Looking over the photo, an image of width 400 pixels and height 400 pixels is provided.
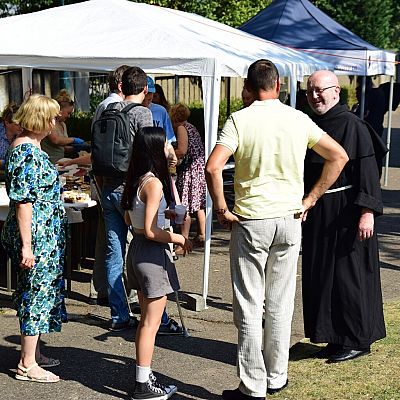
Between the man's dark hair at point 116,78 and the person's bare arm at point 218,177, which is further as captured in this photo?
the man's dark hair at point 116,78

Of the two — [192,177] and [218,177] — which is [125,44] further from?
[218,177]

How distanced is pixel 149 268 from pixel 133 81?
1.88 metres

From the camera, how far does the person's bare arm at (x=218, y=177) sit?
4.49m

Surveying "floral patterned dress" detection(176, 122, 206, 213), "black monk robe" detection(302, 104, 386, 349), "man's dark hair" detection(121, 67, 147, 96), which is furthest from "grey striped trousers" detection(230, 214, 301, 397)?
"floral patterned dress" detection(176, 122, 206, 213)

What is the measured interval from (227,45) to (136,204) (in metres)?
3.38

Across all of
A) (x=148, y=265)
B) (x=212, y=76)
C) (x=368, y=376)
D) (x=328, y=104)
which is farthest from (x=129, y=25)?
(x=368, y=376)

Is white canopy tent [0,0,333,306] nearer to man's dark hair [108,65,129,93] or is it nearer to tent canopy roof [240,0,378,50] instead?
man's dark hair [108,65,129,93]

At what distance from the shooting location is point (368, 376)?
5.24m

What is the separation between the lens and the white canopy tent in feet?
22.1

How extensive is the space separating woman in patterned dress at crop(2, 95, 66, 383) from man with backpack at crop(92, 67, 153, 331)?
3.19 ft

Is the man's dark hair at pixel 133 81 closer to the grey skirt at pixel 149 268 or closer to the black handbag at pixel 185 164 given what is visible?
the grey skirt at pixel 149 268

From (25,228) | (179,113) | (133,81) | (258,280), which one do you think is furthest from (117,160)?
(179,113)

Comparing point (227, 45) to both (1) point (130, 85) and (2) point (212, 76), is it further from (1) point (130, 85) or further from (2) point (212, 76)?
(1) point (130, 85)

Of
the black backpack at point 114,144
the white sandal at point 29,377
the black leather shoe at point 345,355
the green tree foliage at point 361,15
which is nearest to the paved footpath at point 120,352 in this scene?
the white sandal at point 29,377
